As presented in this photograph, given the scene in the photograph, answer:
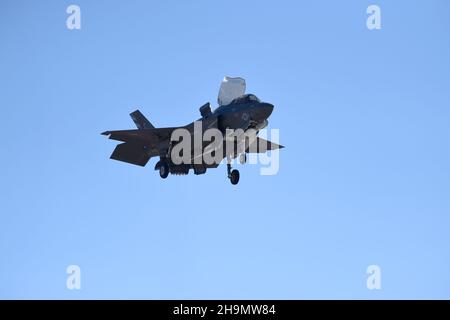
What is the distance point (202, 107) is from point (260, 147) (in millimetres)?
8186

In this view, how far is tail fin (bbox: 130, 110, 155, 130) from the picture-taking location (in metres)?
52.9

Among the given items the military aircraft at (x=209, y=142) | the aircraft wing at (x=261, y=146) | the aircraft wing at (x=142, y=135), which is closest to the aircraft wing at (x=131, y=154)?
the military aircraft at (x=209, y=142)

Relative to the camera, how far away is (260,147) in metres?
55.2

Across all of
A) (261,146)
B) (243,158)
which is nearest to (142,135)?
(243,158)

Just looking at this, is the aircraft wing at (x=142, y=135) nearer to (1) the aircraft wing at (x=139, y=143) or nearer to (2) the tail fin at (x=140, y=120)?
(1) the aircraft wing at (x=139, y=143)

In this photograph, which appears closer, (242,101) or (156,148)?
(242,101)

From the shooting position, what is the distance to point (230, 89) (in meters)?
47.9

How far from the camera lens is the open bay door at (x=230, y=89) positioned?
4772 cm

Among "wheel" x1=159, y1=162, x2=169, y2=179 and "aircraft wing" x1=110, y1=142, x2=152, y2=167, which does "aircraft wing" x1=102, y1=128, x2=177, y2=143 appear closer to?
"aircraft wing" x1=110, y1=142, x2=152, y2=167

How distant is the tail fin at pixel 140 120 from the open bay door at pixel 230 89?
7.04 meters

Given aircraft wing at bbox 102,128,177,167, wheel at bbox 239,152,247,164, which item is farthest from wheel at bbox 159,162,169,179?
wheel at bbox 239,152,247,164
